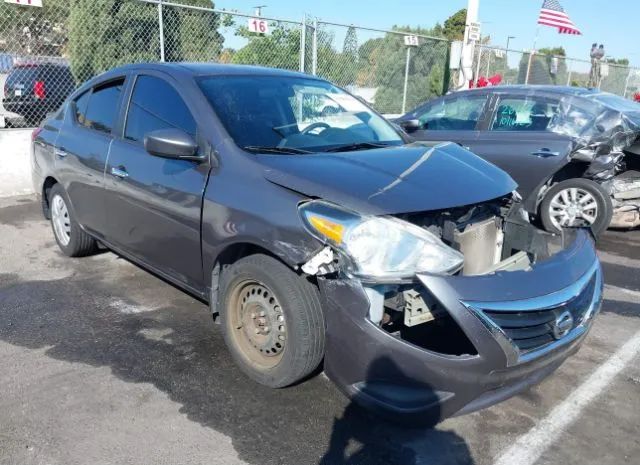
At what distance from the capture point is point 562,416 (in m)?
2.93

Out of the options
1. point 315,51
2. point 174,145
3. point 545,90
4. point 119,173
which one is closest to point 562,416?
point 174,145

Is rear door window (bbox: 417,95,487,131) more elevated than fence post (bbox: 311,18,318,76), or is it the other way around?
fence post (bbox: 311,18,318,76)

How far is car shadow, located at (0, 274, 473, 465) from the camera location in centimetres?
265

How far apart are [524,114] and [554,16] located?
29.1 feet

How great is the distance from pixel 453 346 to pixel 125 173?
2.51 meters

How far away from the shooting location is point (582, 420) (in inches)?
114

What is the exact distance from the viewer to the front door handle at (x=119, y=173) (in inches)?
151

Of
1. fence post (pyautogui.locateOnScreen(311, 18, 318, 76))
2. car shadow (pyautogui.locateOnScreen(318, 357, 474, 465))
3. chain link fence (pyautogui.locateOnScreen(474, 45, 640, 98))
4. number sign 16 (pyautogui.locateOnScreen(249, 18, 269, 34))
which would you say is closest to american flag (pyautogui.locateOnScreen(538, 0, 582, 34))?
chain link fence (pyautogui.locateOnScreen(474, 45, 640, 98))

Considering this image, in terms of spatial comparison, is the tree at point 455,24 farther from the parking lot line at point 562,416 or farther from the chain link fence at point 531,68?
the parking lot line at point 562,416

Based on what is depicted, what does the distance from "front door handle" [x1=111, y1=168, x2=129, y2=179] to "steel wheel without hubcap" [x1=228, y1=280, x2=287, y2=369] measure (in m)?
1.36

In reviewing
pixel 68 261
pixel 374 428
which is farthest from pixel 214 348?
pixel 68 261

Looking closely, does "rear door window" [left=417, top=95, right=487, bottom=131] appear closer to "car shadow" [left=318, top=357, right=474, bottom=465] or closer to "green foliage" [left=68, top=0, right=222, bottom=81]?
"green foliage" [left=68, top=0, right=222, bottom=81]

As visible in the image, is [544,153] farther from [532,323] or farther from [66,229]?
[66,229]

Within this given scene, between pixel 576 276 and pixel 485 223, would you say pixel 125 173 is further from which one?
pixel 576 276
